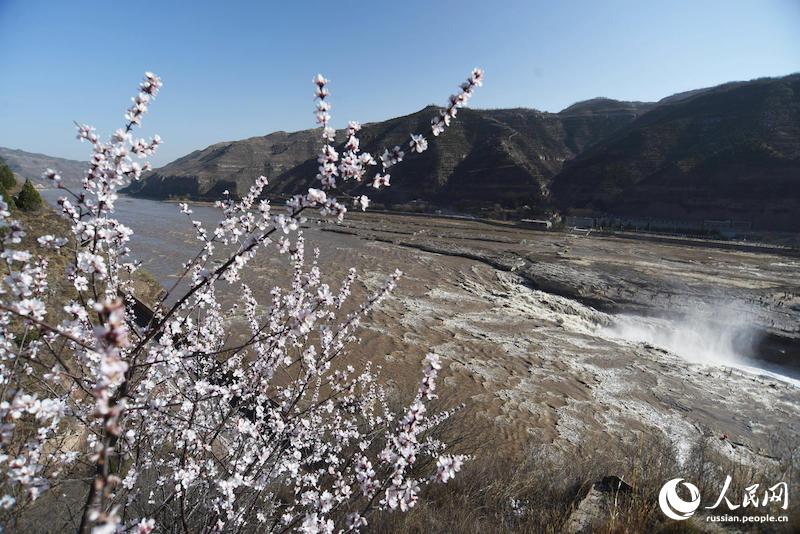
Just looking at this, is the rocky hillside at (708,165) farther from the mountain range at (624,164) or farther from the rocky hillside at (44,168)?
the rocky hillside at (44,168)

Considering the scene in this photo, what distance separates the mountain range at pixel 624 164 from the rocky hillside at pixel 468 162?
1.05 ft

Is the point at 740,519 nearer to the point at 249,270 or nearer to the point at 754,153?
the point at 249,270

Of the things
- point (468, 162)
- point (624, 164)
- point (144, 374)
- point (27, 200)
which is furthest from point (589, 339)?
point (468, 162)

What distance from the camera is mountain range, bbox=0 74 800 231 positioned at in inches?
1754

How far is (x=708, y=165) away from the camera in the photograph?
49719mm

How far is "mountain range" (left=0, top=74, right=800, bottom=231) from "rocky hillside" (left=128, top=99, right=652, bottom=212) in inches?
12.6

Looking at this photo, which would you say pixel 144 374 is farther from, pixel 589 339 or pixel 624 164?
pixel 624 164

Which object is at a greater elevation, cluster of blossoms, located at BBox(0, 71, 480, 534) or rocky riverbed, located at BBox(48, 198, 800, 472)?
cluster of blossoms, located at BBox(0, 71, 480, 534)

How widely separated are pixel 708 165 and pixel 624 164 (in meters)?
10.2

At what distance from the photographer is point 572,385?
1047 centimetres

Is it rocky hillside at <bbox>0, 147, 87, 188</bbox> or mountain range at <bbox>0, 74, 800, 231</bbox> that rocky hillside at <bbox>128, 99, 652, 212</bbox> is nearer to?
mountain range at <bbox>0, 74, 800, 231</bbox>

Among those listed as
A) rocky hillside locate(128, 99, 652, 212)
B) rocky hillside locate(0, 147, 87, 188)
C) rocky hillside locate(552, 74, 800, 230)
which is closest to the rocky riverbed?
rocky hillside locate(0, 147, 87, 188)

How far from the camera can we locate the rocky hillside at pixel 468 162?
212 feet

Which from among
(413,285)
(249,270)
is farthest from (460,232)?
(249,270)
